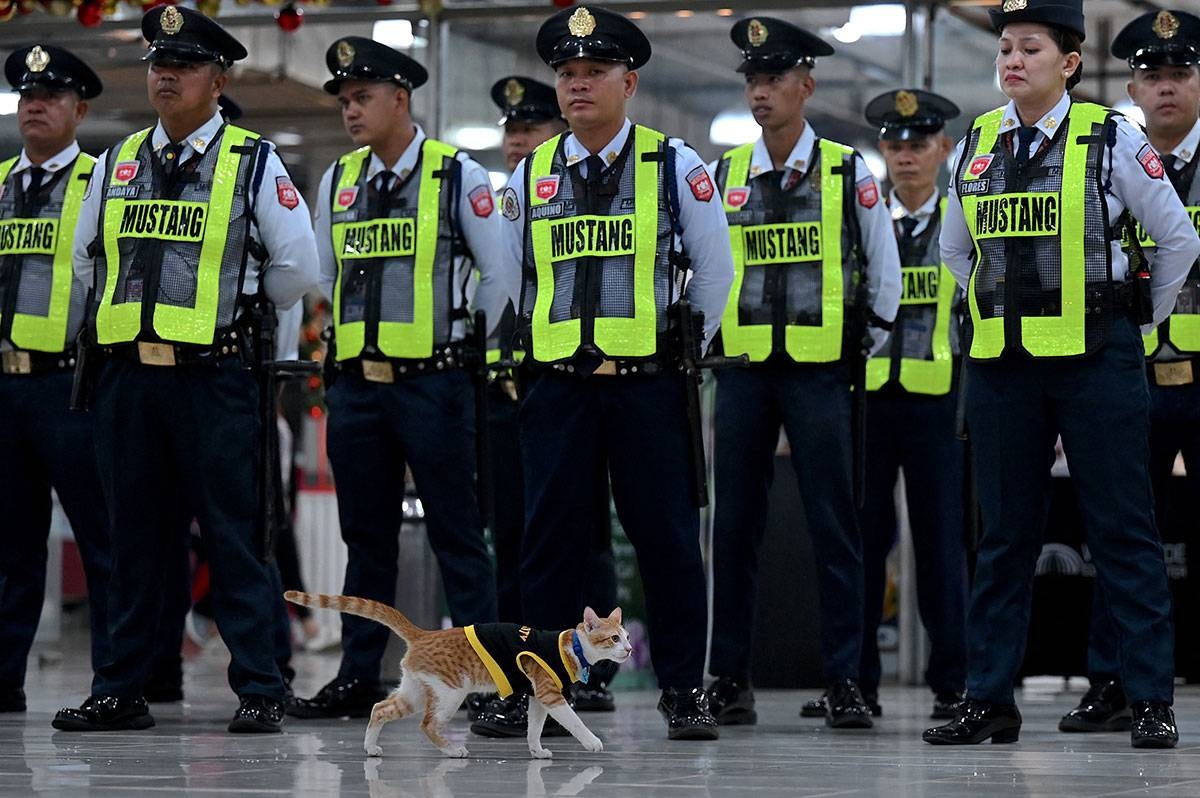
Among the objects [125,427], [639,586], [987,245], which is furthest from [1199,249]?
[639,586]

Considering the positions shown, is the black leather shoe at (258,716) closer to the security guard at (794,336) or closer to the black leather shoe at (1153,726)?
the security guard at (794,336)

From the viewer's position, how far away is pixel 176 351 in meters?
5.68

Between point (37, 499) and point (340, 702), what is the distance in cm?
126

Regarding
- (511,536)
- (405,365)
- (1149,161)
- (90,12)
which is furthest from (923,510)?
(90,12)

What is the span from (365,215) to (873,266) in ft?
5.38

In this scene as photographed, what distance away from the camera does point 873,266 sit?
6.46 m

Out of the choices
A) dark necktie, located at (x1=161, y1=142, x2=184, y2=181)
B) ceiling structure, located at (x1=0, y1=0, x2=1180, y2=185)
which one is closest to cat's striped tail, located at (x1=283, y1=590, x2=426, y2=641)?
dark necktie, located at (x1=161, y1=142, x2=184, y2=181)

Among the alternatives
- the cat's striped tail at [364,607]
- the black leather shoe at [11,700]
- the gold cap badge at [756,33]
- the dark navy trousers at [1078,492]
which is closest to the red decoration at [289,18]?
the gold cap badge at [756,33]

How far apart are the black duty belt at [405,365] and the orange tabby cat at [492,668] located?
1.42m

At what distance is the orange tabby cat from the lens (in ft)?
16.3

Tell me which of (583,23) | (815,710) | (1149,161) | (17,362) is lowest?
(815,710)

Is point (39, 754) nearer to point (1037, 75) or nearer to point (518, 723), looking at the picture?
point (518, 723)

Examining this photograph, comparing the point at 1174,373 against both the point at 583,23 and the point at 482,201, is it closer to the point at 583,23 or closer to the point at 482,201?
the point at 583,23

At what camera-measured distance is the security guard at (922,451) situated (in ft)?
22.9
